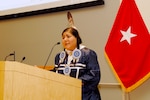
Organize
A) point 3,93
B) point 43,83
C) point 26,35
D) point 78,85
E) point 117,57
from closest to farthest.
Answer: point 3,93, point 43,83, point 78,85, point 117,57, point 26,35

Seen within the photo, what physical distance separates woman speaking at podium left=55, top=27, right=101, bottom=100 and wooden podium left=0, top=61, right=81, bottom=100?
1.08ft

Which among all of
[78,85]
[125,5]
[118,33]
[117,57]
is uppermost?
[125,5]

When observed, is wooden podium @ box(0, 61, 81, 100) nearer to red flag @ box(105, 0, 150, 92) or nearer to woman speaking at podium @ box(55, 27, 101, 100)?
woman speaking at podium @ box(55, 27, 101, 100)

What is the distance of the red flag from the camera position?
2.54 metres

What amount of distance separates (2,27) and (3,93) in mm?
2432

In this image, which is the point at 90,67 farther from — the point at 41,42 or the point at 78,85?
the point at 41,42

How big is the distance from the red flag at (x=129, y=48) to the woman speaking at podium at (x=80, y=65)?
1.28 ft

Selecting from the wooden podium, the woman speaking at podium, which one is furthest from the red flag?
the wooden podium

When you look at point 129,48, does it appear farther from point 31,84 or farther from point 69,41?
point 31,84

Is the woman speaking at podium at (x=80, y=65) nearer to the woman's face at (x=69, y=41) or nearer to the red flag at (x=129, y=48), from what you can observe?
the woman's face at (x=69, y=41)

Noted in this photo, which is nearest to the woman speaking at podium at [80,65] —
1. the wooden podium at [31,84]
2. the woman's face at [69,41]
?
the woman's face at [69,41]

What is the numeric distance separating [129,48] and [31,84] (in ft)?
4.27

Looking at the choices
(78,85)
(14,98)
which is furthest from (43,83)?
(78,85)

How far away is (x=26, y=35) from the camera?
348 centimetres
